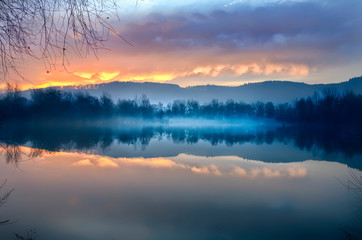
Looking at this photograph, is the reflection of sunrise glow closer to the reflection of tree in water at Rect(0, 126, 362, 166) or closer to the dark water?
the dark water

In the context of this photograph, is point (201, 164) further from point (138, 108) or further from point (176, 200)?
point (138, 108)

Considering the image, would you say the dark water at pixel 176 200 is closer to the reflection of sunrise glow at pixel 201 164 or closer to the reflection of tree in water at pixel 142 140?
the reflection of sunrise glow at pixel 201 164

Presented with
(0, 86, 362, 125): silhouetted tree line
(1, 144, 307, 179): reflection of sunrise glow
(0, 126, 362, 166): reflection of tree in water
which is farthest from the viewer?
(0, 86, 362, 125): silhouetted tree line

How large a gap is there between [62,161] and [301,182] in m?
12.5

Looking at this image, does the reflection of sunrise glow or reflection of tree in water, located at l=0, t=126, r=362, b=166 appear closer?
the reflection of sunrise glow

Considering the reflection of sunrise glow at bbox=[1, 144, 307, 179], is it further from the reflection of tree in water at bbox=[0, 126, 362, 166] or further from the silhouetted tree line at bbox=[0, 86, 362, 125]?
the silhouetted tree line at bbox=[0, 86, 362, 125]

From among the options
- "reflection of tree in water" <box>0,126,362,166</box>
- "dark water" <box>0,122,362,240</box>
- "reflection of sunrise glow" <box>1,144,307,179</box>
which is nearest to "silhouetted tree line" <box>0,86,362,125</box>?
"reflection of tree in water" <box>0,126,362,166</box>

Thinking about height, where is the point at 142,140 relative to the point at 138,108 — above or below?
below

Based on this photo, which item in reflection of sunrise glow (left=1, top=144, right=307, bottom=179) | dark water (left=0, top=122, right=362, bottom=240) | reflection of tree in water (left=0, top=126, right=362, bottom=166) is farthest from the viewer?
reflection of tree in water (left=0, top=126, right=362, bottom=166)

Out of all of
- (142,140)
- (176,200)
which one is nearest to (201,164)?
(176,200)

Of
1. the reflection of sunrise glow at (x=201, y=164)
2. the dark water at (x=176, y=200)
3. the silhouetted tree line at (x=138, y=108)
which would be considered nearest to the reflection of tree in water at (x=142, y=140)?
the dark water at (x=176, y=200)

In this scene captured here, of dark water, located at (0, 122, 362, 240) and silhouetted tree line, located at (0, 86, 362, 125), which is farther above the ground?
silhouetted tree line, located at (0, 86, 362, 125)

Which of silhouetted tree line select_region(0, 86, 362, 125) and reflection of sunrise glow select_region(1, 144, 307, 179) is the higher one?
silhouetted tree line select_region(0, 86, 362, 125)

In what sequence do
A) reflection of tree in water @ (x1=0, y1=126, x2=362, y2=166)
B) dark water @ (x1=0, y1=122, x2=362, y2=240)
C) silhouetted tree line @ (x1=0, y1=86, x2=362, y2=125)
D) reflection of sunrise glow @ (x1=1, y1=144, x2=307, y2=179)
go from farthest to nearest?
1. silhouetted tree line @ (x1=0, y1=86, x2=362, y2=125)
2. reflection of tree in water @ (x1=0, y1=126, x2=362, y2=166)
3. reflection of sunrise glow @ (x1=1, y1=144, x2=307, y2=179)
4. dark water @ (x1=0, y1=122, x2=362, y2=240)
